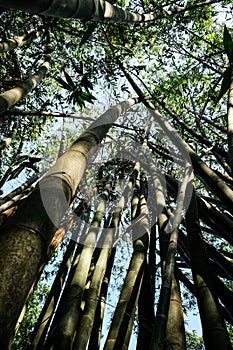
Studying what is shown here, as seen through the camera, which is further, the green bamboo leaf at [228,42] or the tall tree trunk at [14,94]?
the tall tree trunk at [14,94]

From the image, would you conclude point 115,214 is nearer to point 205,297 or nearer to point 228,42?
point 205,297

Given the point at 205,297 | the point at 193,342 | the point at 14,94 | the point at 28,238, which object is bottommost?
the point at 28,238

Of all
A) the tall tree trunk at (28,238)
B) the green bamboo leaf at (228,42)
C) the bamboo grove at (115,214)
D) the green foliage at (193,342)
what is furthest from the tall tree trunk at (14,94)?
the green foliage at (193,342)

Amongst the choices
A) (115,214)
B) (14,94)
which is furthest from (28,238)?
(115,214)

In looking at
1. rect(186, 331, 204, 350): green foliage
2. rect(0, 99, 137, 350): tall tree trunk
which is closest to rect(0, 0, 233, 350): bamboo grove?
rect(0, 99, 137, 350): tall tree trunk

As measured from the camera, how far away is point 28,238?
0.80 meters

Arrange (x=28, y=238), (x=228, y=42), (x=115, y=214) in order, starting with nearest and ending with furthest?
(x=28, y=238) < (x=228, y=42) < (x=115, y=214)

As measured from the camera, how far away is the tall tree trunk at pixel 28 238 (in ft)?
2.15

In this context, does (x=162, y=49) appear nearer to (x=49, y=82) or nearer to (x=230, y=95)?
(x=49, y=82)

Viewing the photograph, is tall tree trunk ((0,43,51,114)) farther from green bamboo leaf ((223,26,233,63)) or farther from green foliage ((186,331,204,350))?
green foliage ((186,331,204,350))

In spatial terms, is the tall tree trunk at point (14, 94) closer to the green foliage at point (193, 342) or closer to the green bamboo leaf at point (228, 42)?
the green bamboo leaf at point (228, 42)

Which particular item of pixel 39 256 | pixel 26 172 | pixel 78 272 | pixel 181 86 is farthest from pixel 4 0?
pixel 26 172

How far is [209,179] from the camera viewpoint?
2031 mm

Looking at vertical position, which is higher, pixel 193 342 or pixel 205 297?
pixel 193 342
